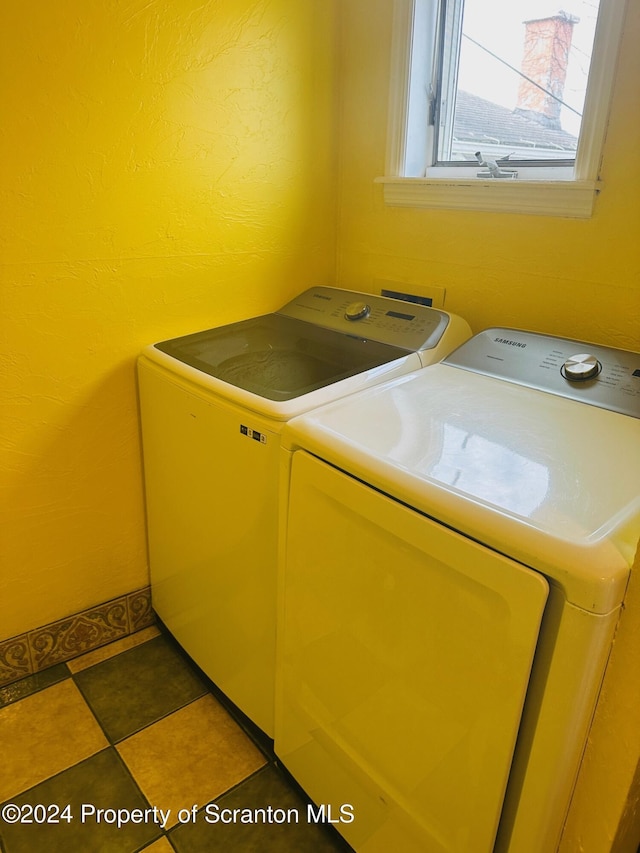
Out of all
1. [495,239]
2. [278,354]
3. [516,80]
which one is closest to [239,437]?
[278,354]

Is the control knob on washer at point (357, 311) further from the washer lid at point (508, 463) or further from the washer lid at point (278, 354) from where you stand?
the washer lid at point (508, 463)

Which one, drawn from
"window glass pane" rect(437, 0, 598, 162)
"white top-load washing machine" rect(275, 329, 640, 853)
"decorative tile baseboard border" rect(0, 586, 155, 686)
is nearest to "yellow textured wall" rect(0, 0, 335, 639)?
"decorative tile baseboard border" rect(0, 586, 155, 686)

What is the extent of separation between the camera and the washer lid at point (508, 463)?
0.70m

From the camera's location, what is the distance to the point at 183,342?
1.47 metres

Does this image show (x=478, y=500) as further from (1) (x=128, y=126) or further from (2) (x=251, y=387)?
(1) (x=128, y=126)

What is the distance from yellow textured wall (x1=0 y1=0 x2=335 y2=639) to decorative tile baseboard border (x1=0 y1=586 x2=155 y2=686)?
0.04 m

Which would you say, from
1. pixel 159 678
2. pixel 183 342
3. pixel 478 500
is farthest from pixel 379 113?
pixel 159 678

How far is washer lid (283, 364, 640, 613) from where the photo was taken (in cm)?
70

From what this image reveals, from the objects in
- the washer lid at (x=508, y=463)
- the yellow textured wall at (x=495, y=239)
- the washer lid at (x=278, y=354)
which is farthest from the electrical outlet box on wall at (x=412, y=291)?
the washer lid at (x=508, y=463)

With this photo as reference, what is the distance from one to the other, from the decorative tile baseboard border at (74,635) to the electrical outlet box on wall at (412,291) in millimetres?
1058

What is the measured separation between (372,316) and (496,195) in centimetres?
39

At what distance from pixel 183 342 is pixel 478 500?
3.02ft

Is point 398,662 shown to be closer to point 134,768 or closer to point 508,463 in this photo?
point 508,463

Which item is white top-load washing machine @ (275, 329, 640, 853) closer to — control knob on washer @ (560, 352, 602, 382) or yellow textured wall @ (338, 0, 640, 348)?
control knob on washer @ (560, 352, 602, 382)
